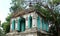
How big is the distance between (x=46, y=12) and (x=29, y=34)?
3235mm

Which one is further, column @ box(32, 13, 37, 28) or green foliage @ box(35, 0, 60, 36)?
green foliage @ box(35, 0, 60, 36)

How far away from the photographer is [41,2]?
1542 cm

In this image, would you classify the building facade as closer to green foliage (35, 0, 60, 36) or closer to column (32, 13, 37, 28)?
Result: column (32, 13, 37, 28)

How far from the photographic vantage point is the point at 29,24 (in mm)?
15320

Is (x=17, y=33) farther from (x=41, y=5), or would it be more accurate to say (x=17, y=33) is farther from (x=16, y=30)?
(x=41, y=5)

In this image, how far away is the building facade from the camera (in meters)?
14.8

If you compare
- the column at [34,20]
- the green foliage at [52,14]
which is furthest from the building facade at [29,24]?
the green foliage at [52,14]

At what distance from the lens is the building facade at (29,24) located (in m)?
14.8

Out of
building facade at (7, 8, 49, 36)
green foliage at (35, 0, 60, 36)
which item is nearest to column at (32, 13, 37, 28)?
building facade at (7, 8, 49, 36)

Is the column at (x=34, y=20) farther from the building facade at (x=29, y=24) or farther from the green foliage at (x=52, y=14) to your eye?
the green foliage at (x=52, y=14)

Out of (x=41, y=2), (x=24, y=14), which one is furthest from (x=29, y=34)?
(x=41, y=2)

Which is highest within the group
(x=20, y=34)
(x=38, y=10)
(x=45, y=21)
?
(x=38, y=10)

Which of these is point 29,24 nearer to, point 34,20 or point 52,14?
point 34,20

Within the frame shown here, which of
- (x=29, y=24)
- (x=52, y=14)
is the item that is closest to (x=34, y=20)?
(x=29, y=24)
